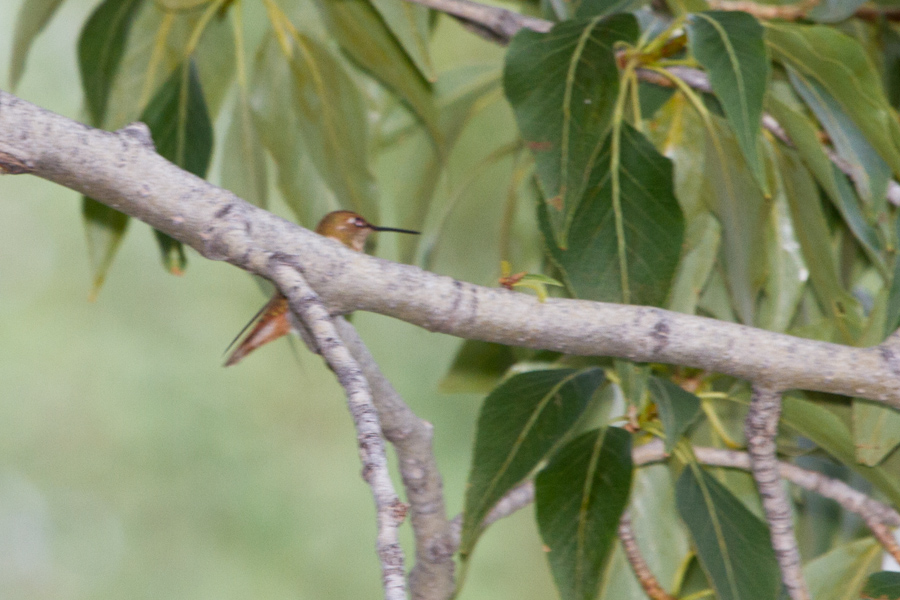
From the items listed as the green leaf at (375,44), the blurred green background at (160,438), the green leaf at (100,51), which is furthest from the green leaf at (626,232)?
the blurred green background at (160,438)

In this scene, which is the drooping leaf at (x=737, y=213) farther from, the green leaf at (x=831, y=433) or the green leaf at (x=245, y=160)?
the green leaf at (x=245, y=160)

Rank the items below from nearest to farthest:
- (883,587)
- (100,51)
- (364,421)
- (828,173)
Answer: (364,421), (883,587), (828,173), (100,51)

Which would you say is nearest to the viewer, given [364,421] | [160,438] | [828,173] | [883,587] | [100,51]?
[364,421]

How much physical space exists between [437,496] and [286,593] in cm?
123

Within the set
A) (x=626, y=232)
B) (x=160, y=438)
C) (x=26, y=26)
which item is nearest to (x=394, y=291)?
(x=626, y=232)

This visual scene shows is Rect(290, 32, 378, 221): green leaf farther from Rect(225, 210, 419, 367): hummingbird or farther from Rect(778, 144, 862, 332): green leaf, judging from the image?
Rect(778, 144, 862, 332): green leaf

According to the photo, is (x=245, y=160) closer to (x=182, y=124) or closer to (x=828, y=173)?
(x=182, y=124)

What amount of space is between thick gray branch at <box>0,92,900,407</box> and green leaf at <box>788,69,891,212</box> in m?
0.14

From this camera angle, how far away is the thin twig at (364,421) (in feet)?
0.79

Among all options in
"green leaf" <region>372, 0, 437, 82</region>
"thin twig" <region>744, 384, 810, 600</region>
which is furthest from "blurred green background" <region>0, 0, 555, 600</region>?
"thin twig" <region>744, 384, 810, 600</region>

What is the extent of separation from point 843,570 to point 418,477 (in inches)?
11.7

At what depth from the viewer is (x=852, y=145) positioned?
19.4 inches

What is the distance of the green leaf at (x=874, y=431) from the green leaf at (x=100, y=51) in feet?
1.82

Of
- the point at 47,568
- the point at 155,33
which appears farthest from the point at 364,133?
the point at 47,568
